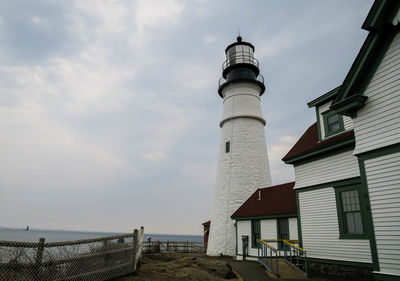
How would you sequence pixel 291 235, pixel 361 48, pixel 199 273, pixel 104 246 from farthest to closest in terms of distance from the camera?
pixel 291 235 → pixel 199 273 → pixel 104 246 → pixel 361 48

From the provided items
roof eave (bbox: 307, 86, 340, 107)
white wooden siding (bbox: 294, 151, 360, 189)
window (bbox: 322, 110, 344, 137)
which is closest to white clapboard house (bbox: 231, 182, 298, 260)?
white wooden siding (bbox: 294, 151, 360, 189)

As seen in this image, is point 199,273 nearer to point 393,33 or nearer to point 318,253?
point 318,253

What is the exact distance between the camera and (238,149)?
22.4 m

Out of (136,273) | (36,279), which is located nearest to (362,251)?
(136,273)

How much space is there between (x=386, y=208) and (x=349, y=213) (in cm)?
379

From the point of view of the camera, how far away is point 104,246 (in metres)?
9.80

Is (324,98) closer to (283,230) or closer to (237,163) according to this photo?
(283,230)

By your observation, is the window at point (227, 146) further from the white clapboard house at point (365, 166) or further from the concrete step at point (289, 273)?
the concrete step at point (289, 273)

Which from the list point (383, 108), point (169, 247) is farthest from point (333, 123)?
point (169, 247)

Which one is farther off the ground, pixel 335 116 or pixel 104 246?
pixel 335 116

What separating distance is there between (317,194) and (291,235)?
3752 millimetres

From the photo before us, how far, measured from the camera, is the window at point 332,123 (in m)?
12.6

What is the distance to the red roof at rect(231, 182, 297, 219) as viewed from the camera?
1653 centimetres

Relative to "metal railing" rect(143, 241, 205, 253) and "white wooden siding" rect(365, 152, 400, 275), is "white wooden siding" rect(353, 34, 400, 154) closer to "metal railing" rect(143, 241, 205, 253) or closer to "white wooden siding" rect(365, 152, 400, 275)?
"white wooden siding" rect(365, 152, 400, 275)
